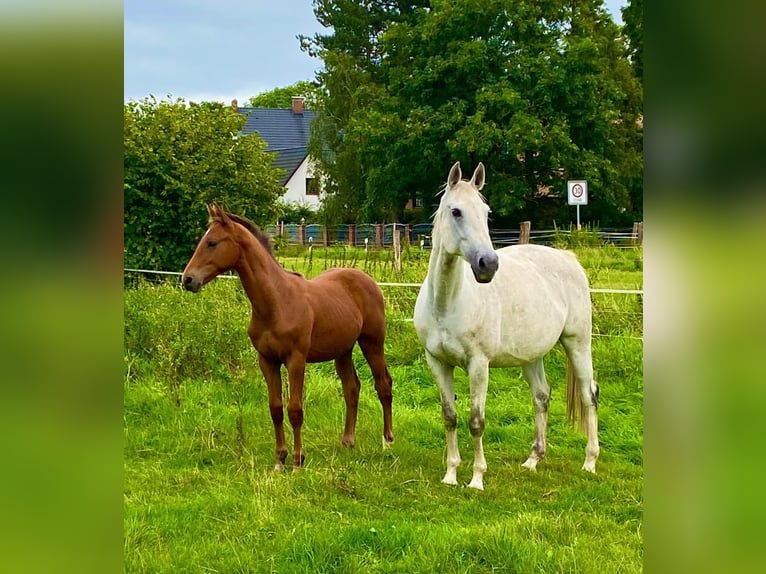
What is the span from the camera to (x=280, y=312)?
429 centimetres

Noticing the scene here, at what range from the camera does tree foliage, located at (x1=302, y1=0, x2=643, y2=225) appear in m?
19.2

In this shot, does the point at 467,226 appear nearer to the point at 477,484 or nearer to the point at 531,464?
the point at 477,484

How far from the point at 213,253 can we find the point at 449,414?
1885 mm

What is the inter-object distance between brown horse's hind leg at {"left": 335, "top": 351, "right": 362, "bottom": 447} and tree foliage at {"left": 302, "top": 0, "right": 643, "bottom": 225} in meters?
14.4

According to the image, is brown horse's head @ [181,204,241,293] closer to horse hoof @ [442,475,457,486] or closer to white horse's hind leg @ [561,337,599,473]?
horse hoof @ [442,475,457,486]

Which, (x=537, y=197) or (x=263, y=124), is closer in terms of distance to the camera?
(x=537, y=197)

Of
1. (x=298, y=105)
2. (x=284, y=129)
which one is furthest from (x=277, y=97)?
(x=284, y=129)

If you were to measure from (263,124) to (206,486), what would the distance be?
3609 centimetres

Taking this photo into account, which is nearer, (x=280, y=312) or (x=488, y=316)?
(x=488, y=316)

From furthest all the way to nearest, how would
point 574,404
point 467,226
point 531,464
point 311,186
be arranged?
point 311,186
point 574,404
point 531,464
point 467,226

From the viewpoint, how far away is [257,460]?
4.49 m
